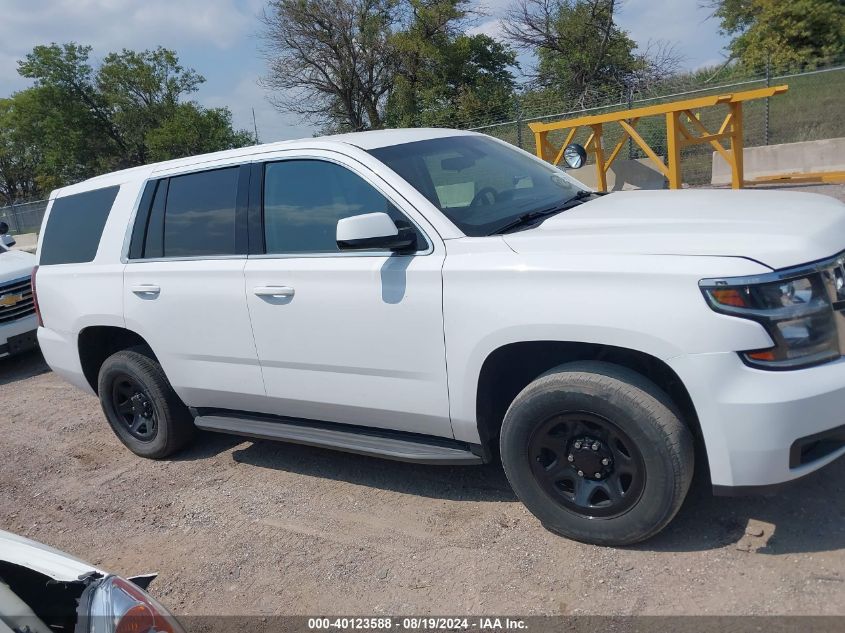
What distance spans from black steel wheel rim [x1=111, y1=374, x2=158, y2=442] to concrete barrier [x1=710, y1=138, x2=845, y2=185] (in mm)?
12764

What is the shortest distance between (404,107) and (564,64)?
22.1 feet

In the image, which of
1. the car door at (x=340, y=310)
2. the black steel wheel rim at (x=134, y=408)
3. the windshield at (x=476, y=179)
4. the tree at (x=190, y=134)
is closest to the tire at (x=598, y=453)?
the car door at (x=340, y=310)

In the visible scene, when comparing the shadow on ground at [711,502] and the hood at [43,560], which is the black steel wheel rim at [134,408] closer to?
the shadow on ground at [711,502]

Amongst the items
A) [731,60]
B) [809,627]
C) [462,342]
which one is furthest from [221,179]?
[731,60]

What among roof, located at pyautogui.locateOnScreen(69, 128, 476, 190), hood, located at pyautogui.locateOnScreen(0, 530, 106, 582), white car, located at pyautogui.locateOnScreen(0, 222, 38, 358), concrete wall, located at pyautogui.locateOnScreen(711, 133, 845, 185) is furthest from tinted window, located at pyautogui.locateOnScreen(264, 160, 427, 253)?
concrete wall, located at pyautogui.locateOnScreen(711, 133, 845, 185)

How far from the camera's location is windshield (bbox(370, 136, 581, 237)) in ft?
11.8

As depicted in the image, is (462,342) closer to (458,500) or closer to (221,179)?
(458,500)

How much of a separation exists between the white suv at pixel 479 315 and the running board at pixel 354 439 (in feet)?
0.05

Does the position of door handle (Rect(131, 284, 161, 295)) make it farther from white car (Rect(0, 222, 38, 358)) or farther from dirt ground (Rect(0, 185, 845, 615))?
white car (Rect(0, 222, 38, 358))

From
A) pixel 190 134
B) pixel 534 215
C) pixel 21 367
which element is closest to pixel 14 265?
pixel 21 367

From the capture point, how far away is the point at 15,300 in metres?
8.41

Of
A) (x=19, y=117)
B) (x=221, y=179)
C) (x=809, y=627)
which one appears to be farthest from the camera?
(x=19, y=117)

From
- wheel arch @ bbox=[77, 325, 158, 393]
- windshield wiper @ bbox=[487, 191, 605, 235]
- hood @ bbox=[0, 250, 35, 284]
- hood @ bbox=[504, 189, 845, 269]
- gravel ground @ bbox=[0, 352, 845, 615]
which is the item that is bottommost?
gravel ground @ bbox=[0, 352, 845, 615]

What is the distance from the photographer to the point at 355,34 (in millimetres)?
30375
